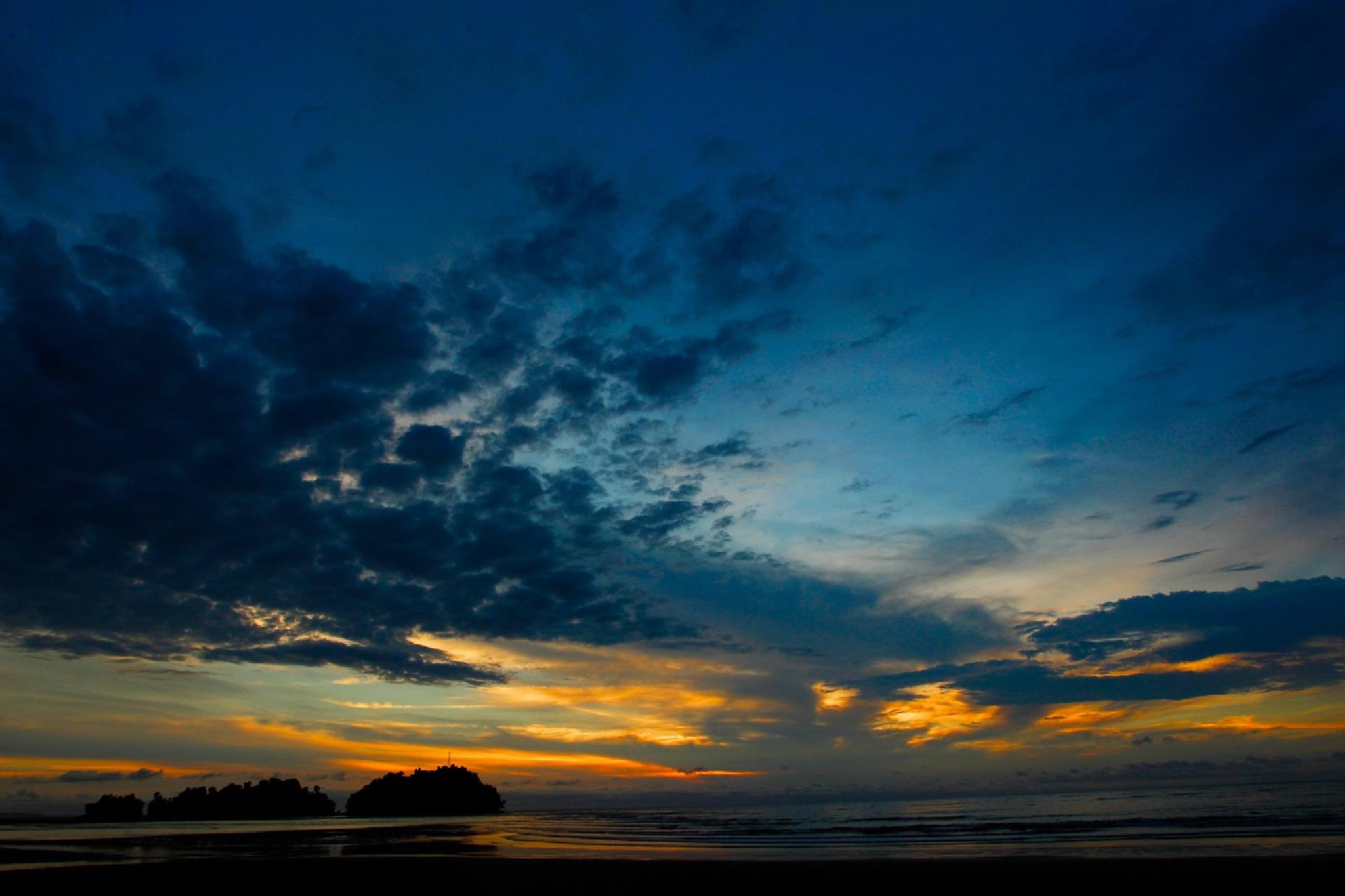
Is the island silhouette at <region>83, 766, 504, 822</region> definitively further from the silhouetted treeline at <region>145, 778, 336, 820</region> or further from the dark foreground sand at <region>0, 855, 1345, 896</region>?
the dark foreground sand at <region>0, 855, 1345, 896</region>

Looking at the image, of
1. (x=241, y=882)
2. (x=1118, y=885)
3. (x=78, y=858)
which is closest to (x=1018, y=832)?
(x=1118, y=885)

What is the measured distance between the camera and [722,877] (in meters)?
26.2

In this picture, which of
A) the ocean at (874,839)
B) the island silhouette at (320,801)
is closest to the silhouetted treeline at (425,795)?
the island silhouette at (320,801)

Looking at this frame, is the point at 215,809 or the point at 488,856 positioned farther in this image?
the point at 215,809

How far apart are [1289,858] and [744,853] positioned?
23152mm

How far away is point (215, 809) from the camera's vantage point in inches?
5778

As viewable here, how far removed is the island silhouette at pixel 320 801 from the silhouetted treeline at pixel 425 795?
6.9 inches

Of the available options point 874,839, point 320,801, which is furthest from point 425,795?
point 874,839

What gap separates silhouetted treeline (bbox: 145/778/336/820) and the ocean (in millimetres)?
97491

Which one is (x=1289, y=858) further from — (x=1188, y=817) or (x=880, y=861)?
(x=1188, y=817)

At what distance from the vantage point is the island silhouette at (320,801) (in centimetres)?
14500

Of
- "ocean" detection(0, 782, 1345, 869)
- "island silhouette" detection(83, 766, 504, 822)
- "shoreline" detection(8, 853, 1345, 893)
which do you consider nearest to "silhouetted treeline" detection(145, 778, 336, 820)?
"island silhouette" detection(83, 766, 504, 822)

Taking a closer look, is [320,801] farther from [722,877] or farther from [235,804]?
[722,877]

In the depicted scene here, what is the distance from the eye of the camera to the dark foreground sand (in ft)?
71.5
